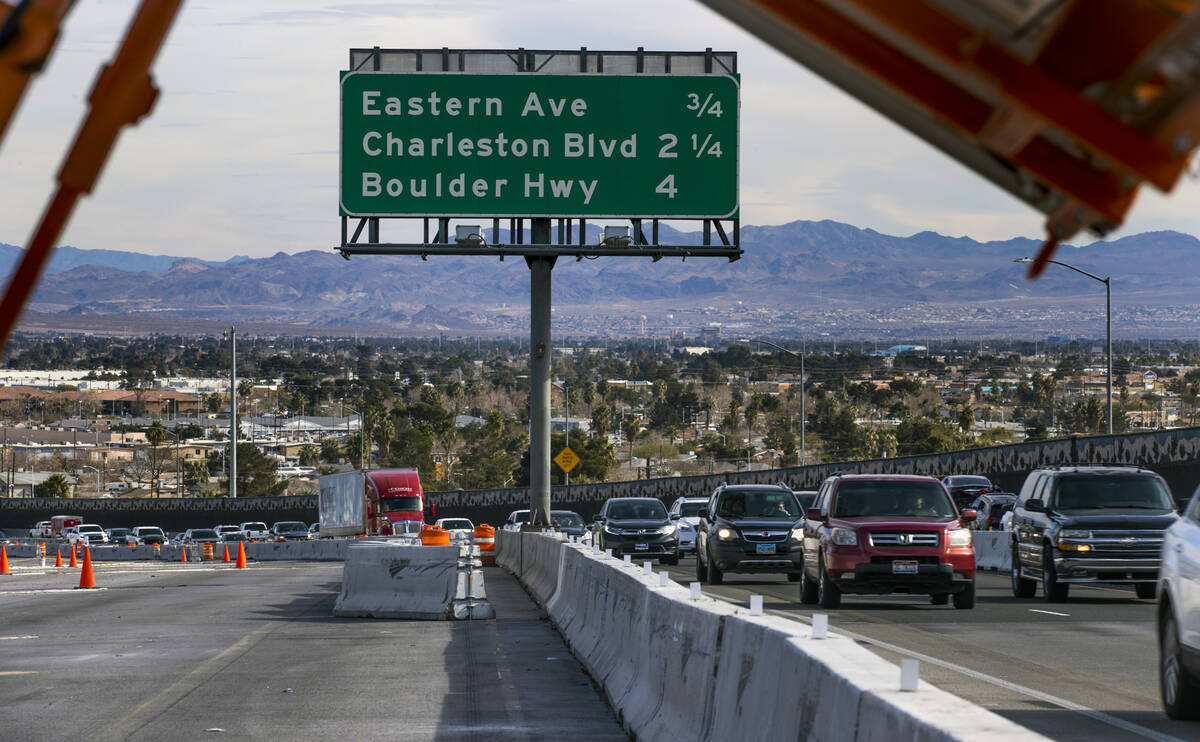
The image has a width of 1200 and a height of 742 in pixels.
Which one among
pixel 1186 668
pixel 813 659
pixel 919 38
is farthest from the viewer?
pixel 1186 668

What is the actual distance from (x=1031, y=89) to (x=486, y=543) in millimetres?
42950

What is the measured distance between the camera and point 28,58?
12.8 feet

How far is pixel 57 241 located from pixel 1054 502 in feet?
70.8

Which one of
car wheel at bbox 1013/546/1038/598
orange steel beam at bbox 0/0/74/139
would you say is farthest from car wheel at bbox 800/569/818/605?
orange steel beam at bbox 0/0/74/139

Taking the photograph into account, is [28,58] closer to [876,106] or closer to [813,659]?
[876,106]

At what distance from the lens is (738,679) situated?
860 centimetres

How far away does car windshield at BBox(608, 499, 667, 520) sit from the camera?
37812 millimetres

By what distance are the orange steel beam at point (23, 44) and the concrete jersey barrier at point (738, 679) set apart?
130 inches

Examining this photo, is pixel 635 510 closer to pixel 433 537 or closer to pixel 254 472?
pixel 433 537

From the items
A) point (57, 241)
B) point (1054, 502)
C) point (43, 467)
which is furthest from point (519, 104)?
point (43, 467)

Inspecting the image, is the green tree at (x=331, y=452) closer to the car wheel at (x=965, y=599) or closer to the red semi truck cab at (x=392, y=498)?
the red semi truck cab at (x=392, y=498)

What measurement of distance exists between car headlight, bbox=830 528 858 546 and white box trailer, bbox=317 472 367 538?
1498 inches

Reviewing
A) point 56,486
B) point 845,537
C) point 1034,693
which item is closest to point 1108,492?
point 845,537

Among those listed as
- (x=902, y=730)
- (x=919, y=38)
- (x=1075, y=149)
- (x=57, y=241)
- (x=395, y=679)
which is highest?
(x=919, y=38)
